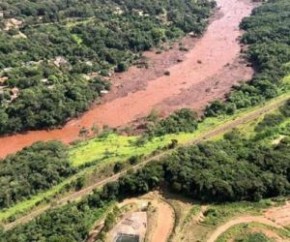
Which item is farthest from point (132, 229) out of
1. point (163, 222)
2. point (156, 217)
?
point (163, 222)

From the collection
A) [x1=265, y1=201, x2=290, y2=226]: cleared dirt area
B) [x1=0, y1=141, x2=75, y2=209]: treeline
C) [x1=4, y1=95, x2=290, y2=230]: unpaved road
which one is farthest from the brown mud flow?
[x1=265, y1=201, x2=290, y2=226]: cleared dirt area

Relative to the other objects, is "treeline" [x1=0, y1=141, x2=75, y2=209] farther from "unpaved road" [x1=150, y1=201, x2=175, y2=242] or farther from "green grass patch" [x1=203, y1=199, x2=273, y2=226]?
"green grass patch" [x1=203, y1=199, x2=273, y2=226]

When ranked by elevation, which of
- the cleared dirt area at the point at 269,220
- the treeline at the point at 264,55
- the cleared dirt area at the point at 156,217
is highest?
the treeline at the point at 264,55

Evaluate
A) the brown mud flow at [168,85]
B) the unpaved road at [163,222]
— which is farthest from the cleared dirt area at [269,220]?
the brown mud flow at [168,85]

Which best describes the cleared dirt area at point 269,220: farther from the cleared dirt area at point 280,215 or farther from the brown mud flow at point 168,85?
the brown mud flow at point 168,85

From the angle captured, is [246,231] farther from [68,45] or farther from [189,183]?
[68,45]

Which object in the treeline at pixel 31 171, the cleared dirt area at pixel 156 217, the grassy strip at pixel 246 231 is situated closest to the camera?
the grassy strip at pixel 246 231

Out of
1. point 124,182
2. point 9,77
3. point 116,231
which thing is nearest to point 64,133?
point 9,77
